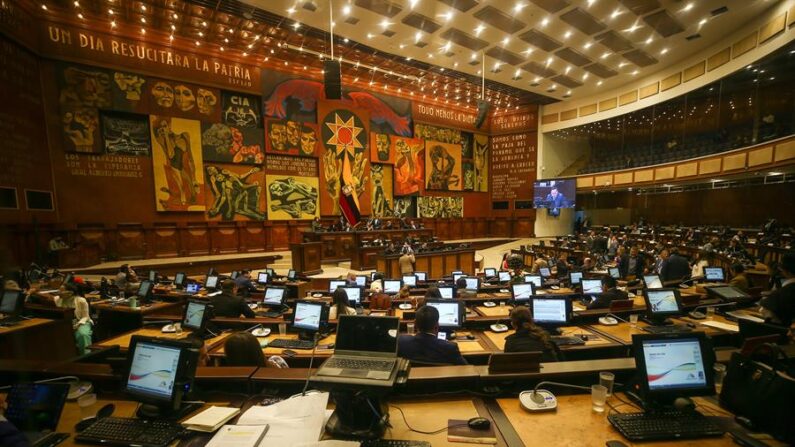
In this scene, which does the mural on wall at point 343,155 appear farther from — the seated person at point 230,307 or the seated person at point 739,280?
the seated person at point 739,280

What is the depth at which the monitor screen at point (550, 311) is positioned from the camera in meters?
4.11

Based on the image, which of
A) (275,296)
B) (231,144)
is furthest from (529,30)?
(231,144)

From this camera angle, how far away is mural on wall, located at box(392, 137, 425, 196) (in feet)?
52.9

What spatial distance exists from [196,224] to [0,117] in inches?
203

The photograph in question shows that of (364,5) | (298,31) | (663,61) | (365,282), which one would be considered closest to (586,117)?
(663,61)

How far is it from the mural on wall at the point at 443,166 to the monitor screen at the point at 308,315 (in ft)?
44.2

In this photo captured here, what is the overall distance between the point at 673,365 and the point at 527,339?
1175 millimetres

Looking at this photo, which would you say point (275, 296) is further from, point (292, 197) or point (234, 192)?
point (292, 197)

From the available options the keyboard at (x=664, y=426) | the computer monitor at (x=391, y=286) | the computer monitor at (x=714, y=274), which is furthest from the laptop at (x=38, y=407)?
the computer monitor at (x=714, y=274)

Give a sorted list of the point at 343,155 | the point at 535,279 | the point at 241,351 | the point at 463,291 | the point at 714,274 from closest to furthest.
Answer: the point at 241,351 < the point at 463,291 < the point at 714,274 < the point at 535,279 < the point at 343,155

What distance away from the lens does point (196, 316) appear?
407cm

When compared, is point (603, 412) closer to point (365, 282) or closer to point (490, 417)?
point (490, 417)

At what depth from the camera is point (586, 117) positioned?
16.9 m

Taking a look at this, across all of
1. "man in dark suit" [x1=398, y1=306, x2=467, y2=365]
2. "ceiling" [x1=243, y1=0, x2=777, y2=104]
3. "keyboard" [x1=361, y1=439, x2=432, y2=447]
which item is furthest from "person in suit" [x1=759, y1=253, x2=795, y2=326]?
"ceiling" [x1=243, y1=0, x2=777, y2=104]
